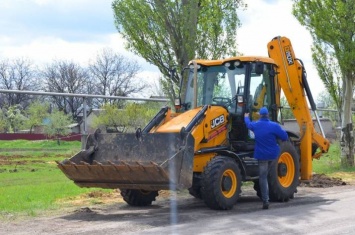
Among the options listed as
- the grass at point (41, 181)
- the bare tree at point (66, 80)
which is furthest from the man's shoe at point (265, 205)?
the bare tree at point (66, 80)

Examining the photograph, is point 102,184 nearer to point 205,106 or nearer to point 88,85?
point 205,106

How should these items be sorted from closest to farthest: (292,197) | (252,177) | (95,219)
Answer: (95,219) < (252,177) < (292,197)

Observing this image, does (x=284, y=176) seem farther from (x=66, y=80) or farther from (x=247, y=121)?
(x=66, y=80)

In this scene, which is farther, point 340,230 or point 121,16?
point 121,16

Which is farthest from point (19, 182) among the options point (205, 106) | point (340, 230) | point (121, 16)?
point (340, 230)

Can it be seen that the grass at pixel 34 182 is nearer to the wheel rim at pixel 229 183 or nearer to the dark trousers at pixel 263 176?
the wheel rim at pixel 229 183

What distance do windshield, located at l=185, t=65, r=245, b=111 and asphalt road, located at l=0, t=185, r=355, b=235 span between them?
218 cm

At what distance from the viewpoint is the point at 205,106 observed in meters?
12.4

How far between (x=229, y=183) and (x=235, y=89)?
228 centimetres

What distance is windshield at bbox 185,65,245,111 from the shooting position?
→ 517 inches

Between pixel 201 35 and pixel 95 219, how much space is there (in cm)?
722

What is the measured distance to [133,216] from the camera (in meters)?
11.1

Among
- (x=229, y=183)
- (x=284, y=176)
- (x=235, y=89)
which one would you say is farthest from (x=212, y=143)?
(x=284, y=176)

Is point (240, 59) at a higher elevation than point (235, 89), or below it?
higher
